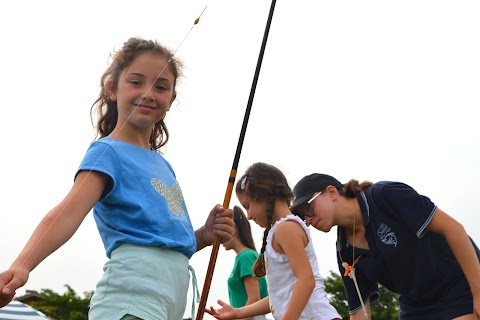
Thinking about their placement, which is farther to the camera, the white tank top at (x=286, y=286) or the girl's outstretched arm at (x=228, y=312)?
the girl's outstretched arm at (x=228, y=312)

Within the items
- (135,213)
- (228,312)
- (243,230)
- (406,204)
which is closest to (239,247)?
(243,230)

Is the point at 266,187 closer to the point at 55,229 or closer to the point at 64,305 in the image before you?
the point at 55,229

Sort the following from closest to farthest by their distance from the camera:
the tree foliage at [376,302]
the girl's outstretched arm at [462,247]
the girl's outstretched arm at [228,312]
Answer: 1. the girl's outstretched arm at [462,247]
2. the girl's outstretched arm at [228,312]
3. the tree foliage at [376,302]

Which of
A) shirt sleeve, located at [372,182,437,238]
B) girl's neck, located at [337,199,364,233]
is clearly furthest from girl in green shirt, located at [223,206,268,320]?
shirt sleeve, located at [372,182,437,238]

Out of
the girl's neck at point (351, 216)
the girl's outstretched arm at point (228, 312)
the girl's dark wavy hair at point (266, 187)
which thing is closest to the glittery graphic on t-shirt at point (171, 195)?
the girl's neck at point (351, 216)

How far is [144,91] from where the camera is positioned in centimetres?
288

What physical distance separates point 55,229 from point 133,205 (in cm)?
35

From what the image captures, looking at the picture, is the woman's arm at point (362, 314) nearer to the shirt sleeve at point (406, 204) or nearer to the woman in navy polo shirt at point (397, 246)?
the woman in navy polo shirt at point (397, 246)

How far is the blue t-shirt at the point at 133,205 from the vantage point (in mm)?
2607

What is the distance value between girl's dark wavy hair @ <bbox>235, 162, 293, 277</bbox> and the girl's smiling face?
1627 millimetres

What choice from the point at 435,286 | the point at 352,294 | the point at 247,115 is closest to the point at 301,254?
Result: the point at 352,294

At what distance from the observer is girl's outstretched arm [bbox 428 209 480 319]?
11.3ft

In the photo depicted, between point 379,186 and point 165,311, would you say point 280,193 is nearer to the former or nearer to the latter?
point 379,186

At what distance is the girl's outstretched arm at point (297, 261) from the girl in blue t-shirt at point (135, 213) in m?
1.01
